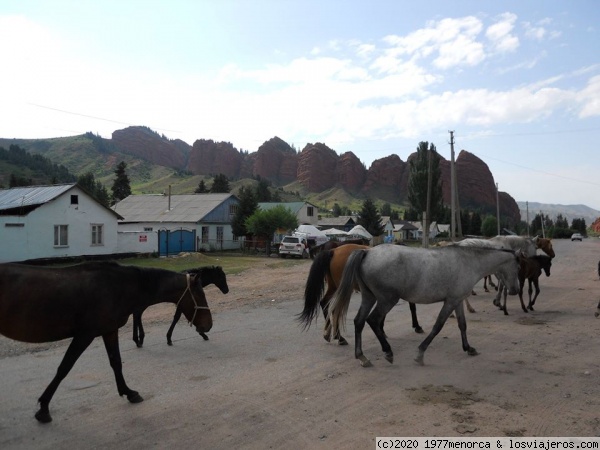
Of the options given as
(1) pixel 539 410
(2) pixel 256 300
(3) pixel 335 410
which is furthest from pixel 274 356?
(2) pixel 256 300

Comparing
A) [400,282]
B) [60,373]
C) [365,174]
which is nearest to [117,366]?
[60,373]

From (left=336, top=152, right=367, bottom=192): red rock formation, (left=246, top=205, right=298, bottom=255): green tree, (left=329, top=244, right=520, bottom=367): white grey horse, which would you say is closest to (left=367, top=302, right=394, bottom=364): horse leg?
(left=329, top=244, right=520, bottom=367): white grey horse

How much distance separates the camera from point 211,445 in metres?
4.05

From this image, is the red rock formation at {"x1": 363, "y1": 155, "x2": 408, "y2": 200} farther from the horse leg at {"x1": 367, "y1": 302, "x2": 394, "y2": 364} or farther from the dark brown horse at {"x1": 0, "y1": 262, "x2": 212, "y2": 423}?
the dark brown horse at {"x1": 0, "y1": 262, "x2": 212, "y2": 423}

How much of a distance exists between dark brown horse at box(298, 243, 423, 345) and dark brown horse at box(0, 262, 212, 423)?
285 centimetres

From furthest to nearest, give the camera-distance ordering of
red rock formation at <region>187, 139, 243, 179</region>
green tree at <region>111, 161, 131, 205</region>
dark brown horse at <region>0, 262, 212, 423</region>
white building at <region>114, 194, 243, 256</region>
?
red rock formation at <region>187, 139, 243, 179</region> → green tree at <region>111, 161, 131, 205</region> → white building at <region>114, 194, 243, 256</region> → dark brown horse at <region>0, 262, 212, 423</region>

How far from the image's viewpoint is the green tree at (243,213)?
41375 millimetres

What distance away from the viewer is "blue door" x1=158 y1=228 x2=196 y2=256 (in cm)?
3300

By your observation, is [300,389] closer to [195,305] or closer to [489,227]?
[195,305]

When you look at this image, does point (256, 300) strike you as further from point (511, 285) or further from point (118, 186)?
point (118, 186)

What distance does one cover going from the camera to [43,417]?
4.49 meters

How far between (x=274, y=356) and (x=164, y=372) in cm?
168

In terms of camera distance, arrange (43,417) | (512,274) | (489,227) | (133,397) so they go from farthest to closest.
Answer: (489,227) < (512,274) < (133,397) < (43,417)

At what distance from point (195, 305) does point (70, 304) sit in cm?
167
